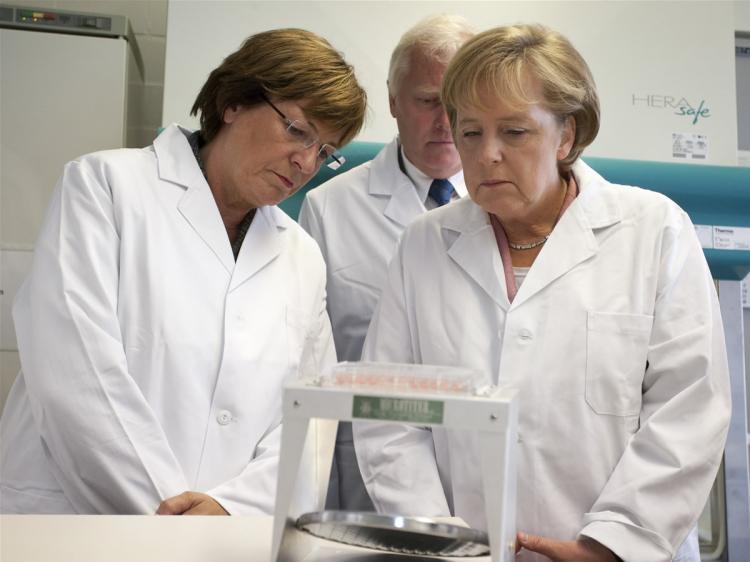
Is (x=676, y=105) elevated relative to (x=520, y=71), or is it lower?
elevated

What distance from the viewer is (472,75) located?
140 centimetres

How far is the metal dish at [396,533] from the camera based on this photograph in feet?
2.57

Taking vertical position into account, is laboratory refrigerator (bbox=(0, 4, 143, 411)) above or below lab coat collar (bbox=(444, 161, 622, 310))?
above

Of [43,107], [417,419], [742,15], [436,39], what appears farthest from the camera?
[742,15]

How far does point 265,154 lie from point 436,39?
535 millimetres

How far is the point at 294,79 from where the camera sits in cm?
158

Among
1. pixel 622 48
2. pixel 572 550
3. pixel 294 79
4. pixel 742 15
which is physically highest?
pixel 742 15

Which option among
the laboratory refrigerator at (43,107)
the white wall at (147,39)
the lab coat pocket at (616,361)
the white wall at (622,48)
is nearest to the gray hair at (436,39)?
the lab coat pocket at (616,361)

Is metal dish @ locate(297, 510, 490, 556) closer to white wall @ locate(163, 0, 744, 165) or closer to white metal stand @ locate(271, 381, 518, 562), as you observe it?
white metal stand @ locate(271, 381, 518, 562)

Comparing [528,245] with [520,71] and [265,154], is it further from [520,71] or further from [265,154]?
[265,154]

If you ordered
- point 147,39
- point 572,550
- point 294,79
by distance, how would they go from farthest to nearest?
1. point 147,39
2. point 294,79
3. point 572,550

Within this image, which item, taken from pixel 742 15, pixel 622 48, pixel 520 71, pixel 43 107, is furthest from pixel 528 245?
pixel 742 15

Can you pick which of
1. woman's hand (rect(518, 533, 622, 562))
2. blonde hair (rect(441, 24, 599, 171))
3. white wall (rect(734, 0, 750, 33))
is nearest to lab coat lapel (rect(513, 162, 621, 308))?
blonde hair (rect(441, 24, 599, 171))

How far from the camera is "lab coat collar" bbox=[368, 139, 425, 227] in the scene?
1.95 meters
